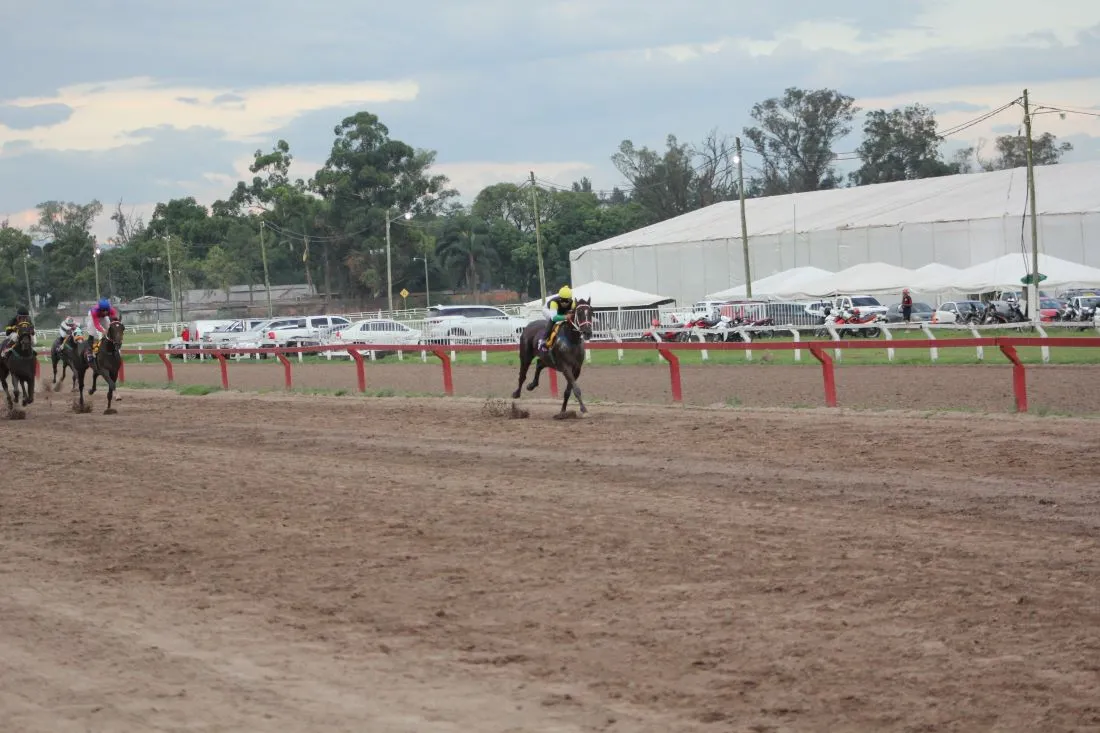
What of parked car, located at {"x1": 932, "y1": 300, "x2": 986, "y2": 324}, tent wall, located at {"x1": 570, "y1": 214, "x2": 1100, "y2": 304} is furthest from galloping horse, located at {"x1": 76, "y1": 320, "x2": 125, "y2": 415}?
tent wall, located at {"x1": 570, "y1": 214, "x2": 1100, "y2": 304}

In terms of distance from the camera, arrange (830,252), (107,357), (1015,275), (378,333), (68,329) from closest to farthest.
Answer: (107,357)
(68,329)
(1015,275)
(378,333)
(830,252)

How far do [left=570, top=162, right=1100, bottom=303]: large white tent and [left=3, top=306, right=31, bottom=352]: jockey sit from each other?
43.9 meters

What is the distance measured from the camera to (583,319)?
18.9 meters

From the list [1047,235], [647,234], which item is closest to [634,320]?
[1047,235]

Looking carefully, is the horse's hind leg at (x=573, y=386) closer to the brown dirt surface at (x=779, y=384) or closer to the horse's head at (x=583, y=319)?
the horse's head at (x=583, y=319)

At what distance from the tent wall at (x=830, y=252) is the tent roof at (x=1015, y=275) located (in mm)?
8432

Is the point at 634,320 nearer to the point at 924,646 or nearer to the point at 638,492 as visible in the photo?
the point at 638,492

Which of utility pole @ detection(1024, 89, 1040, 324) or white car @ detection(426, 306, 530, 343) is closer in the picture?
utility pole @ detection(1024, 89, 1040, 324)

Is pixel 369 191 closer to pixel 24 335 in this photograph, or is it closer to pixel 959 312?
pixel 959 312

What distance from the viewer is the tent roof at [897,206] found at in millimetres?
58938

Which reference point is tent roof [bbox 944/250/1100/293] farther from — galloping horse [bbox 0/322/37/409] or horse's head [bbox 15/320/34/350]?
horse's head [bbox 15/320/34/350]

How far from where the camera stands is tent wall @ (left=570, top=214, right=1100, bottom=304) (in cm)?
5656

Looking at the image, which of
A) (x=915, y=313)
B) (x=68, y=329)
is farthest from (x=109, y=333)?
(x=915, y=313)

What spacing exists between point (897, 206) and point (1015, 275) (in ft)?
58.2
